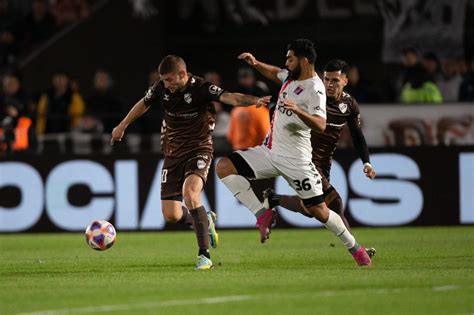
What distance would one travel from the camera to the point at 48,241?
16.2 metres

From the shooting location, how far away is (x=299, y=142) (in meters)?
11.1

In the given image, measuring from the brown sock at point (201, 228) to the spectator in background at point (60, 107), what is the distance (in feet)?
27.6

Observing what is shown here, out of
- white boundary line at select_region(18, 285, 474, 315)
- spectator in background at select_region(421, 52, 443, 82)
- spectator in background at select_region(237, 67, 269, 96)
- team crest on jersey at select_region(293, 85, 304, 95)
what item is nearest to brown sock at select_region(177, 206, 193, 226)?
team crest on jersey at select_region(293, 85, 304, 95)

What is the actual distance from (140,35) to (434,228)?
7519 mm

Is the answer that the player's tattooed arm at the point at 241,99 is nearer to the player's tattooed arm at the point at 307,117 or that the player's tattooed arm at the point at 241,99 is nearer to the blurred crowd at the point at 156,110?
the player's tattooed arm at the point at 307,117

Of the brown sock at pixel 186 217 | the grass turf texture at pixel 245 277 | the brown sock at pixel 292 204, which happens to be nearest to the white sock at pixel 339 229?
the grass turf texture at pixel 245 277

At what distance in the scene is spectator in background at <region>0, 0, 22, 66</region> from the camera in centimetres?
2264

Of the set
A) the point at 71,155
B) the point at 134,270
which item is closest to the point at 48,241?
the point at 71,155

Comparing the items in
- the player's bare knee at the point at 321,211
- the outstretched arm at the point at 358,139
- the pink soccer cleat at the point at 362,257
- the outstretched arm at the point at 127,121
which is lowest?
the pink soccer cleat at the point at 362,257

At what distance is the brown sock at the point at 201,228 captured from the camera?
11.3 metres

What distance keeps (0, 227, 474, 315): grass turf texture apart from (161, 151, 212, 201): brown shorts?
0.74m

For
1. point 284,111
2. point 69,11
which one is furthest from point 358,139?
point 69,11

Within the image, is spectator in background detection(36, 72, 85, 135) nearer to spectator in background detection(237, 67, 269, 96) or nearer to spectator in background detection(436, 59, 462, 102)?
spectator in background detection(237, 67, 269, 96)

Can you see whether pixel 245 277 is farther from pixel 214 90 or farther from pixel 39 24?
pixel 39 24
